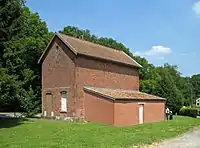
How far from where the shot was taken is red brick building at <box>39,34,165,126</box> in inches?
1433

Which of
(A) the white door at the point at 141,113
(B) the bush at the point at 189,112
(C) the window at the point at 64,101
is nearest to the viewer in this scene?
(C) the window at the point at 64,101

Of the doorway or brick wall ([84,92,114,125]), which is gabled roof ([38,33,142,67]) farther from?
brick wall ([84,92,114,125])

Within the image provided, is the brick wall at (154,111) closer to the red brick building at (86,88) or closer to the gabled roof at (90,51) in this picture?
the red brick building at (86,88)

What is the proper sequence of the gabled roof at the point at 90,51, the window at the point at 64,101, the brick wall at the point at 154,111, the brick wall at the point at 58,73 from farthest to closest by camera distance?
the brick wall at the point at 154,111 < the window at the point at 64,101 < the gabled roof at the point at 90,51 < the brick wall at the point at 58,73

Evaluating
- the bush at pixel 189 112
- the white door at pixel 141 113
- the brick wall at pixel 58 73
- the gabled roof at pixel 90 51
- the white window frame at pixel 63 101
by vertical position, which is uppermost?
the gabled roof at pixel 90 51

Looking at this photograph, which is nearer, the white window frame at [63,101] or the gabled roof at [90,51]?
the gabled roof at [90,51]

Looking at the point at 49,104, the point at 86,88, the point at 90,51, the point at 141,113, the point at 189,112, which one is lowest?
the point at 189,112

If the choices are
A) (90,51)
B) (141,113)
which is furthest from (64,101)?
(141,113)

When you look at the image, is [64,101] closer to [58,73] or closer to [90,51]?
[58,73]

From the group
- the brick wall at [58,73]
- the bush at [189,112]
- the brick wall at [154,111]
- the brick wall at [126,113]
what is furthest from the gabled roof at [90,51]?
the bush at [189,112]

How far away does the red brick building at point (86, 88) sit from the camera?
3641 centimetres

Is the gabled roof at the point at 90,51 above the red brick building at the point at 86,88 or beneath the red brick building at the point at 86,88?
above

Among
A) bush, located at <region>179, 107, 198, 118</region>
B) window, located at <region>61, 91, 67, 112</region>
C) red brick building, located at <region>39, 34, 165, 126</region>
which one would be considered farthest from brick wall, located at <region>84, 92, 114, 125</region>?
bush, located at <region>179, 107, 198, 118</region>

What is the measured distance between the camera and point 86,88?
38250mm
